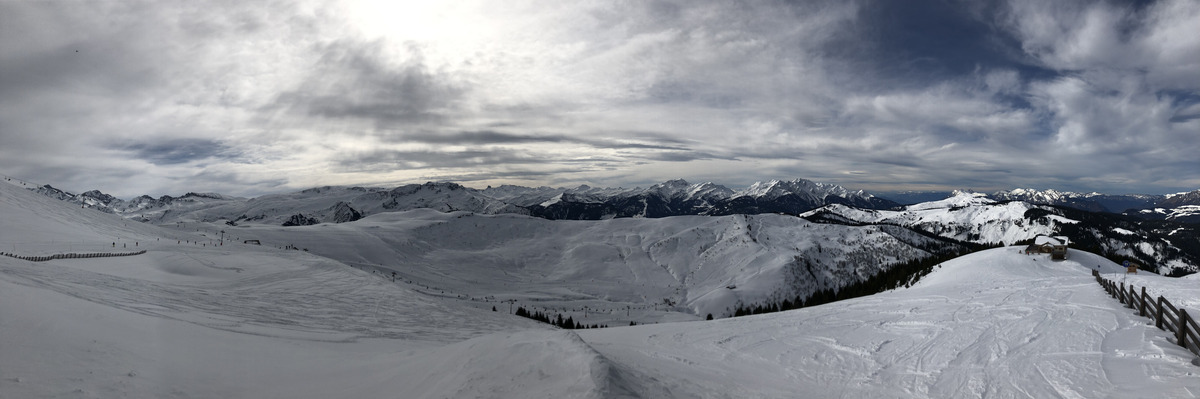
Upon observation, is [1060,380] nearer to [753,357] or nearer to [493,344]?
[753,357]

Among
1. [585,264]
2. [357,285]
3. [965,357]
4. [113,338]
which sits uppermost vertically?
[113,338]

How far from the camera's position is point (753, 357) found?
16.5 meters

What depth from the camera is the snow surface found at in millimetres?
10406

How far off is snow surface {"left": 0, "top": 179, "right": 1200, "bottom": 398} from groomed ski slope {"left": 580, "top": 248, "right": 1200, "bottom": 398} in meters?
0.08

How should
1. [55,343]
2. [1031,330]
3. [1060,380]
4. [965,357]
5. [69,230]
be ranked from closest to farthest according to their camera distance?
[55,343], [1060,380], [965,357], [1031,330], [69,230]

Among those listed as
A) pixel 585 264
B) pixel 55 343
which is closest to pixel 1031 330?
pixel 55 343

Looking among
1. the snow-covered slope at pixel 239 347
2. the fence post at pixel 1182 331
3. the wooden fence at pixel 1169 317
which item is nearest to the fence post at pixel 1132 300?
the wooden fence at pixel 1169 317

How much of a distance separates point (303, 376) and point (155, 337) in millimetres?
4714

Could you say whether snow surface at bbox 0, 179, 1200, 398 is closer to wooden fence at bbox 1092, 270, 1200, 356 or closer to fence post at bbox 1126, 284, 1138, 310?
wooden fence at bbox 1092, 270, 1200, 356

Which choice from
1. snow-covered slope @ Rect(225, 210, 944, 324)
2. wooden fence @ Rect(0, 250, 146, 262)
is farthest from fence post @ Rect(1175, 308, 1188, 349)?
snow-covered slope @ Rect(225, 210, 944, 324)

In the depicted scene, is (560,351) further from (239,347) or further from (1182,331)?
(1182,331)

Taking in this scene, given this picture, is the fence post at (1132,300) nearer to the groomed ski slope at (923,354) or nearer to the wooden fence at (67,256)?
the groomed ski slope at (923,354)

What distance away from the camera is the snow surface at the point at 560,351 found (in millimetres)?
10406

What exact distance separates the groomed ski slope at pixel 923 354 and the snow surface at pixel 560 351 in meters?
0.08
